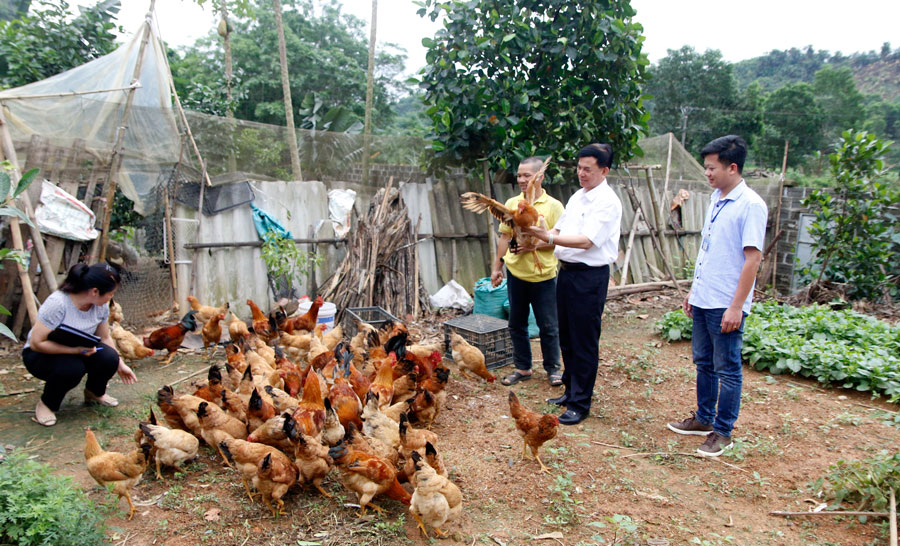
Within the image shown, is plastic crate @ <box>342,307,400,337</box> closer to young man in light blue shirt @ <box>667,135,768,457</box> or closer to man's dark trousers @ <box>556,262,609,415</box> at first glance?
man's dark trousers @ <box>556,262,609,415</box>

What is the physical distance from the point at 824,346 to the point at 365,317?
539cm

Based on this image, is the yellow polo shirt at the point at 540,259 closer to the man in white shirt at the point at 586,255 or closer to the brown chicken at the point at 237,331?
the man in white shirt at the point at 586,255

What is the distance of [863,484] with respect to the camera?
2.93 metres

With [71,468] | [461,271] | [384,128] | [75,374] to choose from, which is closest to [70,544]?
[71,468]

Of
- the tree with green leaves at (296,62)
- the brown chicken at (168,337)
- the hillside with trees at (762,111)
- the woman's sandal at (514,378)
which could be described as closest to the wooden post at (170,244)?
the brown chicken at (168,337)

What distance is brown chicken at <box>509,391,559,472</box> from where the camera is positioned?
11.1ft

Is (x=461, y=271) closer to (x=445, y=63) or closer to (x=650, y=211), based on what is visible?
(x=445, y=63)

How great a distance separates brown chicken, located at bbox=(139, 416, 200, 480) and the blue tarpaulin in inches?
153

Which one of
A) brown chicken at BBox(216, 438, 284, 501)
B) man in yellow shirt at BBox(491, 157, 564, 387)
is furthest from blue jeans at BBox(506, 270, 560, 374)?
brown chicken at BBox(216, 438, 284, 501)

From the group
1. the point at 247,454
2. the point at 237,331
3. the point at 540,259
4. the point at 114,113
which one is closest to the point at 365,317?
the point at 237,331

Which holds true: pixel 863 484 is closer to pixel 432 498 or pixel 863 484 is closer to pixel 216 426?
pixel 432 498

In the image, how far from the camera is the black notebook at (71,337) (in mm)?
3707

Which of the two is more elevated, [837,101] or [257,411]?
[837,101]

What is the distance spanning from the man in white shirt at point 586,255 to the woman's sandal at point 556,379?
79cm
